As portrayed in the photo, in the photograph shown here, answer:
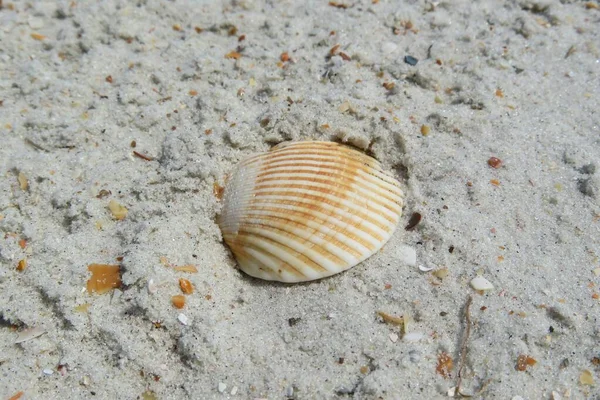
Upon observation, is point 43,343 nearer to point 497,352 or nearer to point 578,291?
point 497,352

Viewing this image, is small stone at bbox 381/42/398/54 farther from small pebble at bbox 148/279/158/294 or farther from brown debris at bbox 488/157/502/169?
small pebble at bbox 148/279/158/294

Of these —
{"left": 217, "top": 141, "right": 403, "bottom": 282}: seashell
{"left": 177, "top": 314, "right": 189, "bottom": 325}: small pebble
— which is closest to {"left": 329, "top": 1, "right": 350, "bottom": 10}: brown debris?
{"left": 217, "top": 141, "right": 403, "bottom": 282}: seashell

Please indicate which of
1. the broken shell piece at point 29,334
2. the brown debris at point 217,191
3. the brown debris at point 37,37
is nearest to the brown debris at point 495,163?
the brown debris at point 217,191

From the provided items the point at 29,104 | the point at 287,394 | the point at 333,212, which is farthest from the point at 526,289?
the point at 29,104

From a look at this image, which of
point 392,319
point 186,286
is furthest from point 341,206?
point 186,286

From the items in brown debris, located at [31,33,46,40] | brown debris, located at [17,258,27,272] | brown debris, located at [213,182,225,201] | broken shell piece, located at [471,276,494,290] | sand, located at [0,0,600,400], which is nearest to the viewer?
sand, located at [0,0,600,400]

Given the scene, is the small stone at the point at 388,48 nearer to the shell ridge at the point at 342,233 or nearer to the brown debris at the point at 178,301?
the shell ridge at the point at 342,233
